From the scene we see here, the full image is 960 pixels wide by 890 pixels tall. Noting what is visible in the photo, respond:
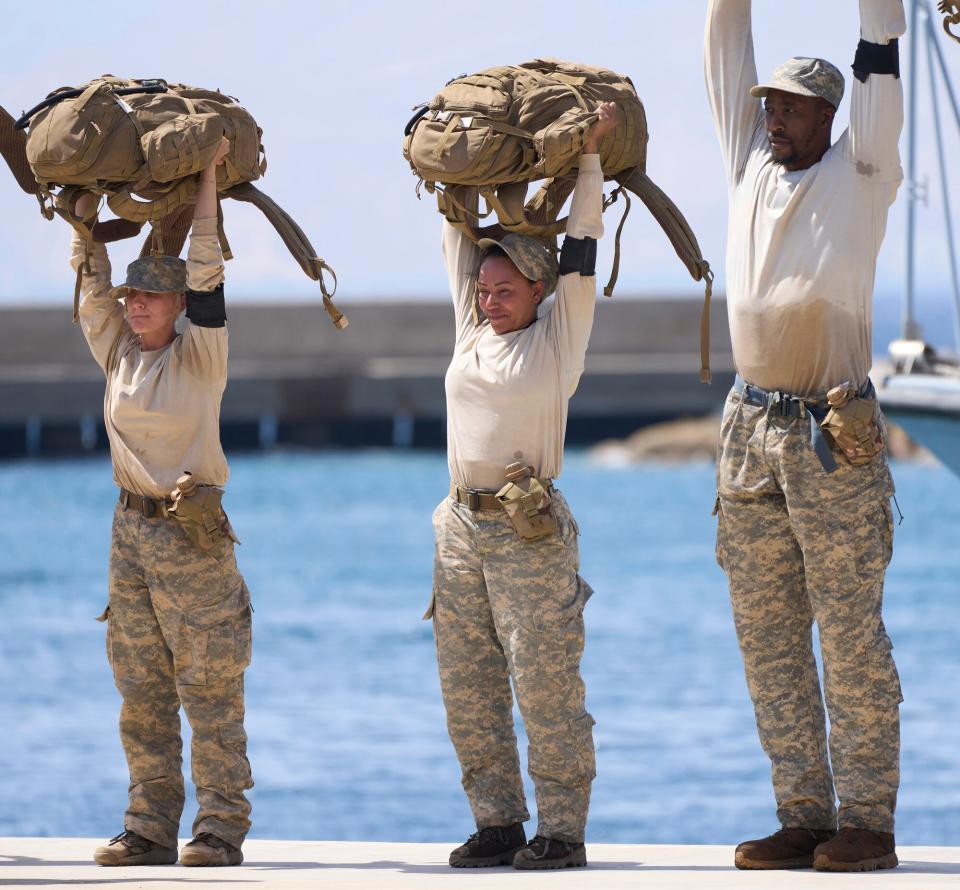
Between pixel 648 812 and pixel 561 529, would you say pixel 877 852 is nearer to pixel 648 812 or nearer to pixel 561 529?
pixel 561 529

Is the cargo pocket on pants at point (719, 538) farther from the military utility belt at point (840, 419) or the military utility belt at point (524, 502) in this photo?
the military utility belt at point (524, 502)

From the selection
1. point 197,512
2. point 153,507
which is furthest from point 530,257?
point 153,507

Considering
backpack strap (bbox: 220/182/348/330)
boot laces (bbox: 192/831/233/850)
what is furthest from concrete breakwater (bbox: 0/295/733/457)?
boot laces (bbox: 192/831/233/850)

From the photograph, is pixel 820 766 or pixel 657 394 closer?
pixel 820 766

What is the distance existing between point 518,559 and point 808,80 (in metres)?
1.52

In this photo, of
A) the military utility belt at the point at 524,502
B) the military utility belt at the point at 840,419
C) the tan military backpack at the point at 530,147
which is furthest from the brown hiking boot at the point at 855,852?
the tan military backpack at the point at 530,147

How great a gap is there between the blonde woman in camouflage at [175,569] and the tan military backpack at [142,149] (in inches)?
3.7

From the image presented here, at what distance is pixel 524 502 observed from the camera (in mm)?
5816

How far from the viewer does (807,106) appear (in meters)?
5.73

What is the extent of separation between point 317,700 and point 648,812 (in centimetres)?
473

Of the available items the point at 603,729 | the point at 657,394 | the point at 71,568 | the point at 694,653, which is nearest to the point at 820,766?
the point at 603,729

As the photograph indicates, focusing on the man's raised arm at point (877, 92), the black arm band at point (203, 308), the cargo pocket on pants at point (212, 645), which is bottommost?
the cargo pocket on pants at point (212, 645)

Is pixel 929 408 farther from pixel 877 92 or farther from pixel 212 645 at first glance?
pixel 212 645

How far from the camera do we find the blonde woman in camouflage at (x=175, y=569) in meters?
6.10
